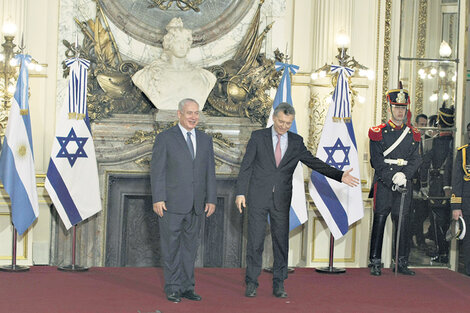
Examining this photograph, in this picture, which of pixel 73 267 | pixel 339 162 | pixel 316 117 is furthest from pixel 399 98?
pixel 73 267

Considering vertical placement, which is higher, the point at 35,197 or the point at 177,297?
the point at 35,197

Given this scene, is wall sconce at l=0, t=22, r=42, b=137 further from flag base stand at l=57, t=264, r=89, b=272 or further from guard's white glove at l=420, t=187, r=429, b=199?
guard's white glove at l=420, t=187, r=429, b=199

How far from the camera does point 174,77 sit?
8320mm

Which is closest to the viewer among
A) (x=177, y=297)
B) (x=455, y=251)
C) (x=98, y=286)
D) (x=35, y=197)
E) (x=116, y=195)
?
(x=177, y=297)

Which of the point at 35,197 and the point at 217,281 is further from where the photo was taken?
the point at 35,197

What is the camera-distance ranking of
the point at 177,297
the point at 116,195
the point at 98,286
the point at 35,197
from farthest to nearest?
the point at 116,195 → the point at 35,197 → the point at 98,286 → the point at 177,297

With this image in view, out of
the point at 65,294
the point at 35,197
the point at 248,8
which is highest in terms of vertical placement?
the point at 248,8

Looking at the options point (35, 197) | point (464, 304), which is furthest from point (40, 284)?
point (464, 304)

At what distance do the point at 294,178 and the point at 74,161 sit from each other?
7.00ft

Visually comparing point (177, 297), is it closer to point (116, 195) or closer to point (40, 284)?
point (40, 284)

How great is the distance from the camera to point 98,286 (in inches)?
270

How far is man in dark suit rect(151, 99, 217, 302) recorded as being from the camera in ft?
20.6

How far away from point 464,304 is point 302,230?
7.69ft

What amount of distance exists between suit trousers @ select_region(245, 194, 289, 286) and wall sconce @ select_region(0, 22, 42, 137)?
285 centimetres
